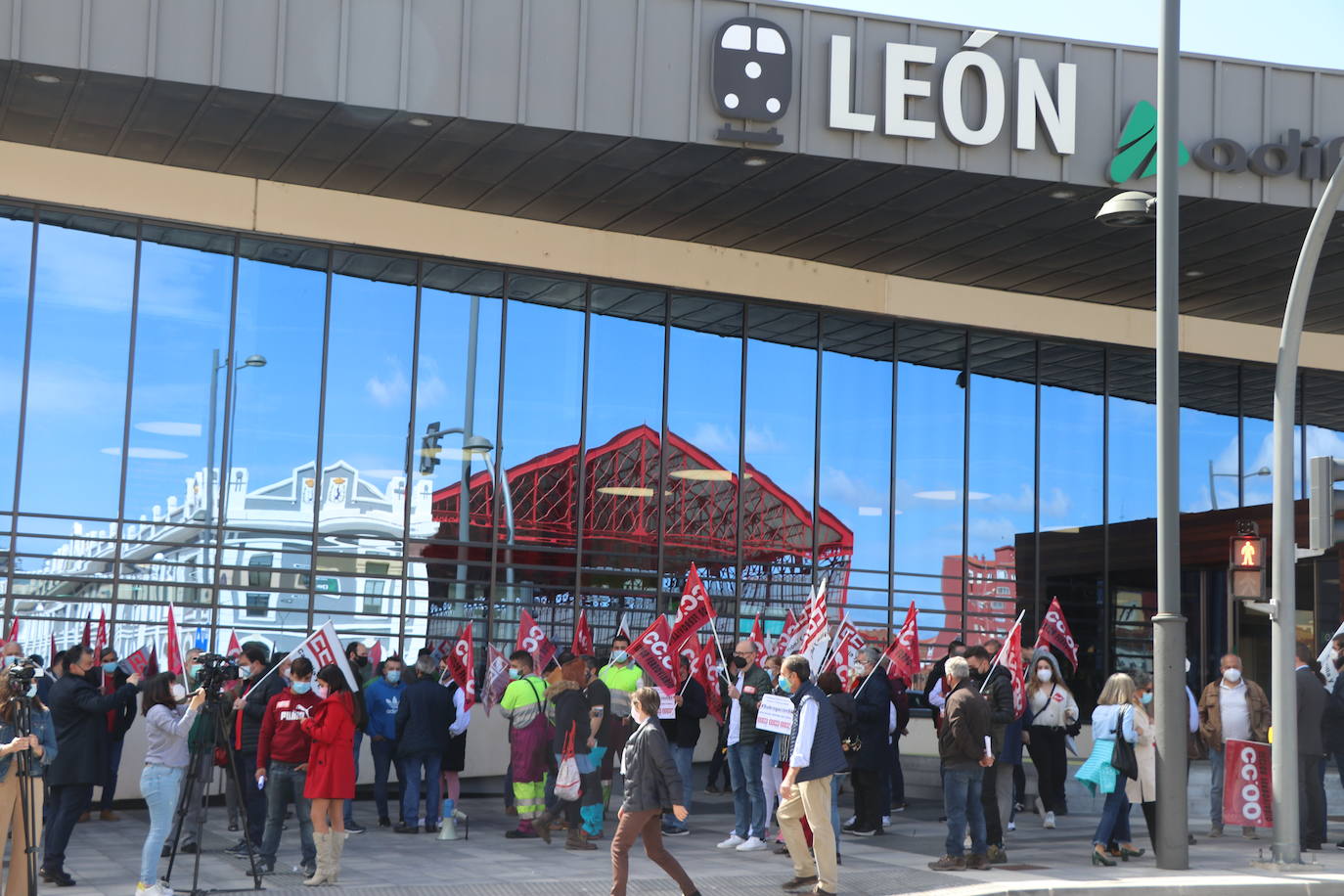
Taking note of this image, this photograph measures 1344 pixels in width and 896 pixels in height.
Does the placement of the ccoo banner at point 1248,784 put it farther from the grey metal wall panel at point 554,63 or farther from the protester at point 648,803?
the grey metal wall panel at point 554,63

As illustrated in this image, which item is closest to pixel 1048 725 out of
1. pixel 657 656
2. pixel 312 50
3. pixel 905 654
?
pixel 905 654

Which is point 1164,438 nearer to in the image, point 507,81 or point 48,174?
point 507,81

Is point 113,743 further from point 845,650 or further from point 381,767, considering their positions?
point 845,650

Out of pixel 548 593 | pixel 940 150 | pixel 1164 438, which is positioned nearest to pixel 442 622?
pixel 548 593

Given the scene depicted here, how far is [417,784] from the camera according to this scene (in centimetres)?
1544

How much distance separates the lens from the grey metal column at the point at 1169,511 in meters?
13.0

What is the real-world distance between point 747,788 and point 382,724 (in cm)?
404

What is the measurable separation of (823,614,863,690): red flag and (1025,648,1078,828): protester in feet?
6.43

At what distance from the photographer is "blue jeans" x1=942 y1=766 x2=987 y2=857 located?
42.3 feet

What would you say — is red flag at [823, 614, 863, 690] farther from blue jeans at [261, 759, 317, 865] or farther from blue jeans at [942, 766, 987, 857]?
blue jeans at [261, 759, 317, 865]

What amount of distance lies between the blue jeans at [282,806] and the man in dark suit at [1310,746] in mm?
9368

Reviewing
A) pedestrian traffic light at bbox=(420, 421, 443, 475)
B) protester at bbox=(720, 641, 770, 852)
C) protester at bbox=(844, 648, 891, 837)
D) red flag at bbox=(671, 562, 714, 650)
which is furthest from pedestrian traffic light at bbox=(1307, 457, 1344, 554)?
pedestrian traffic light at bbox=(420, 421, 443, 475)

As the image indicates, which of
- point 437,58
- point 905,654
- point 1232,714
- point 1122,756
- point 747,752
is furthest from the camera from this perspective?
point 905,654

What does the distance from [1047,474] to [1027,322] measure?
8.24 feet
